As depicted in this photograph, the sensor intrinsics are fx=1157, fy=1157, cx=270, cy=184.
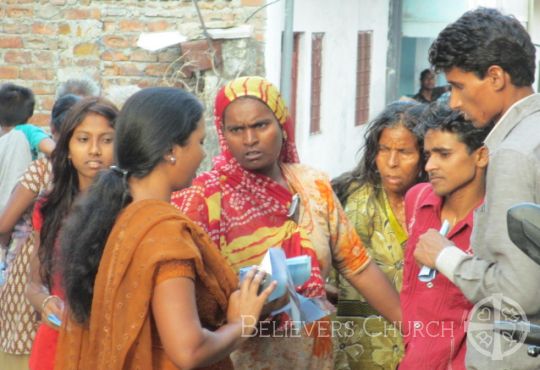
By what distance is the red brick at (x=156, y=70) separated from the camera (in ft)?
35.3

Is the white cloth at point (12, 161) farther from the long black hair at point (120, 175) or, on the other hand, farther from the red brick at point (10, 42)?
the long black hair at point (120, 175)

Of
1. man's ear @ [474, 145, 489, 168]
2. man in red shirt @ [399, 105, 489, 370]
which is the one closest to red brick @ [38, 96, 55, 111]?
man in red shirt @ [399, 105, 489, 370]

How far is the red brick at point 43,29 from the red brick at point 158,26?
3.05 ft

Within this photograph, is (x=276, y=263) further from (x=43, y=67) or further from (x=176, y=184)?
(x=43, y=67)

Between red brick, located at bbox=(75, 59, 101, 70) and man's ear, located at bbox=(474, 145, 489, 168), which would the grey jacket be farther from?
red brick, located at bbox=(75, 59, 101, 70)

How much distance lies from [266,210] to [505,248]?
1.37 metres

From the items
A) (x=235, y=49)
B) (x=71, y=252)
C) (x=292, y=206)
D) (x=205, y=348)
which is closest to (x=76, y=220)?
(x=71, y=252)

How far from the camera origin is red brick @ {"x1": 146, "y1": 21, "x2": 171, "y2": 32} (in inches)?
424

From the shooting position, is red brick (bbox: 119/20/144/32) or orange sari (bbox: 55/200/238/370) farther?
red brick (bbox: 119/20/144/32)

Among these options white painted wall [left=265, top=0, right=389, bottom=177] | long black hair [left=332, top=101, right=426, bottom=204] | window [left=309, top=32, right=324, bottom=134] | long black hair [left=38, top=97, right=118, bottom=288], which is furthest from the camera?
window [left=309, top=32, right=324, bottom=134]

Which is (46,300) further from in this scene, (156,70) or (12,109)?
(156,70)

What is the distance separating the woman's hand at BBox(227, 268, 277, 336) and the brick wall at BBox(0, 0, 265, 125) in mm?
6875

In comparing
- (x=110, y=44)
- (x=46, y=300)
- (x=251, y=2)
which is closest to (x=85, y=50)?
(x=110, y=44)

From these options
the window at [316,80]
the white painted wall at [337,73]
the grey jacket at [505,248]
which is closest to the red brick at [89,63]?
the white painted wall at [337,73]
